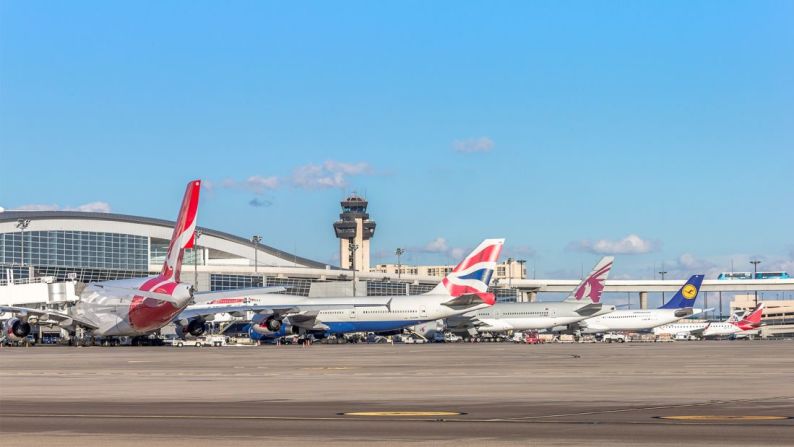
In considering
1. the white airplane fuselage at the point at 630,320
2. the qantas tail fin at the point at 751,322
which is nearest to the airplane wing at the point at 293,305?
the white airplane fuselage at the point at 630,320

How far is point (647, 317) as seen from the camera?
5492 inches

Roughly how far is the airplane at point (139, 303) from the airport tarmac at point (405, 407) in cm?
3211

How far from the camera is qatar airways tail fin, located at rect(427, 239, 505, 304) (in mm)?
Answer: 113694

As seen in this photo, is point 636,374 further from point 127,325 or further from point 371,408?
point 127,325

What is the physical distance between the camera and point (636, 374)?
43.3m

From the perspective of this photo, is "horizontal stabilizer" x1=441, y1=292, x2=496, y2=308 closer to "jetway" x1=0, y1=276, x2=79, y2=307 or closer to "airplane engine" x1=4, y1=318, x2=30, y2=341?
"jetway" x1=0, y1=276, x2=79, y2=307

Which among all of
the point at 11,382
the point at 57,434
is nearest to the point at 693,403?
the point at 57,434

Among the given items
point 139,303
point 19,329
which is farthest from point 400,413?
point 19,329

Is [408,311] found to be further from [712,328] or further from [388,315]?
[712,328]

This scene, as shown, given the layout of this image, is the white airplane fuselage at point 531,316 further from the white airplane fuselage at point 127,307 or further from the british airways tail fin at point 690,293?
the white airplane fuselage at point 127,307

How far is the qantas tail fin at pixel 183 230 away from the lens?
78.6 m

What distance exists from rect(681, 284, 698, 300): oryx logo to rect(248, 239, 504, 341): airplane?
36128 mm

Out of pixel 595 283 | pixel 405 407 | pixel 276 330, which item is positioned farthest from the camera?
pixel 595 283

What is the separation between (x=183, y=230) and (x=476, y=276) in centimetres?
4237
